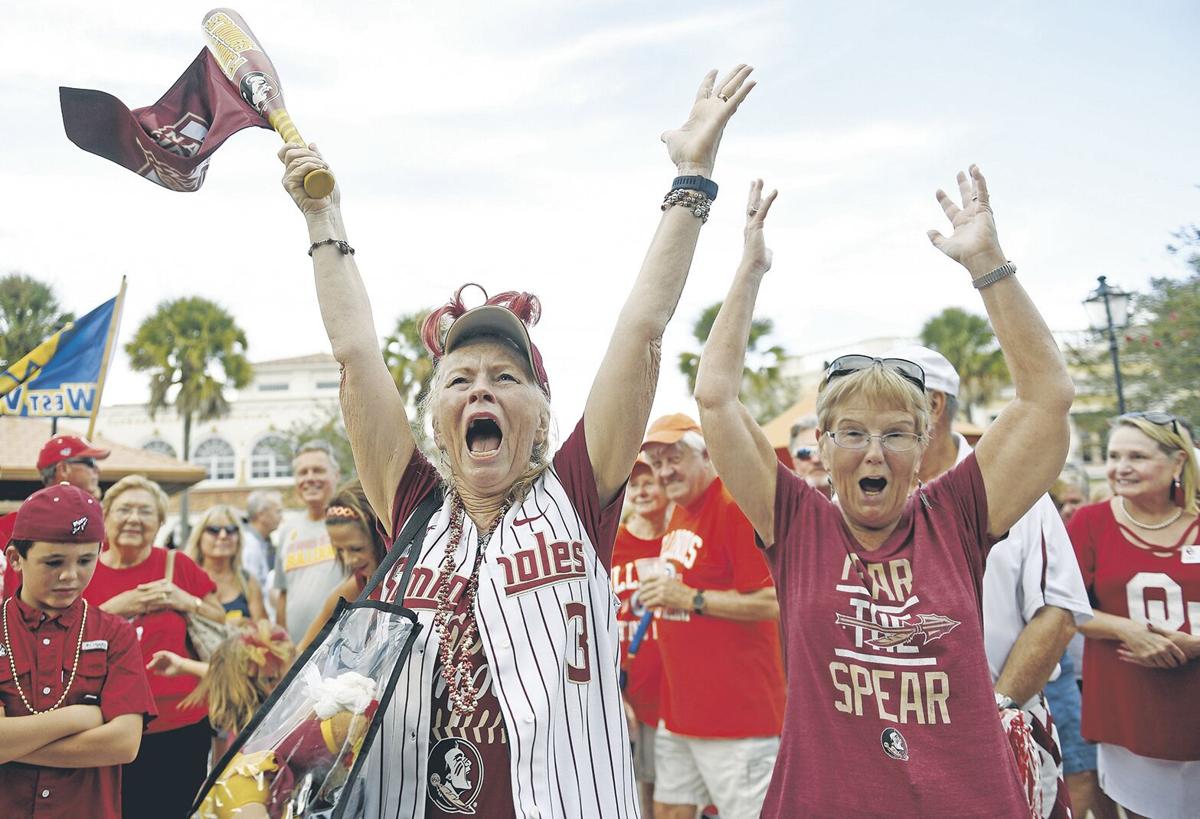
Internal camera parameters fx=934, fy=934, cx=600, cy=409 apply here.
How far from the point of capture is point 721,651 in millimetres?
4633

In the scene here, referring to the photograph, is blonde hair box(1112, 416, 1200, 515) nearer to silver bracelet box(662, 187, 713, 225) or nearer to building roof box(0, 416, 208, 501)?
silver bracelet box(662, 187, 713, 225)

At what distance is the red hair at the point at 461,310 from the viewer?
7.91 ft

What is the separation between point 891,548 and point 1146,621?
241 cm

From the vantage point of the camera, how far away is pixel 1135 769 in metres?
3.98

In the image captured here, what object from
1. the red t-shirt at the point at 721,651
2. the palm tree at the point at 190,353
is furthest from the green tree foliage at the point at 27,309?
the red t-shirt at the point at 721,651

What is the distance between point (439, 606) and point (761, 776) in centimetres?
306

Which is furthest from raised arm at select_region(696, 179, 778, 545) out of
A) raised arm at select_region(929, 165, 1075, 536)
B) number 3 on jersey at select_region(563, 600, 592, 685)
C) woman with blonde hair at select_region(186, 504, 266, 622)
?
woman with blonde hair at select_region(186, 504, 266, 622)

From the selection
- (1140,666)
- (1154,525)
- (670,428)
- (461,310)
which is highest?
(670,428)

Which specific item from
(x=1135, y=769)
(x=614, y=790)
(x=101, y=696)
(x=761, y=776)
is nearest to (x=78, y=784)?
(x=101, y=696)

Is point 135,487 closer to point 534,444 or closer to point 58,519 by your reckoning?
point 58,519

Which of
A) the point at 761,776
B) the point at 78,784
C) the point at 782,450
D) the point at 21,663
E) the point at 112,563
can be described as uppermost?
the point at 782,450

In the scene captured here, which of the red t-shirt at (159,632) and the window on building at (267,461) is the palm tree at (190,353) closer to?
the window on building at (267,461)

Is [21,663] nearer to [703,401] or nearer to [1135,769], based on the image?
[703,401]

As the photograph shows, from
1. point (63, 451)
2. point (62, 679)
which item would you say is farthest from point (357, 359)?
point (63, 451)
